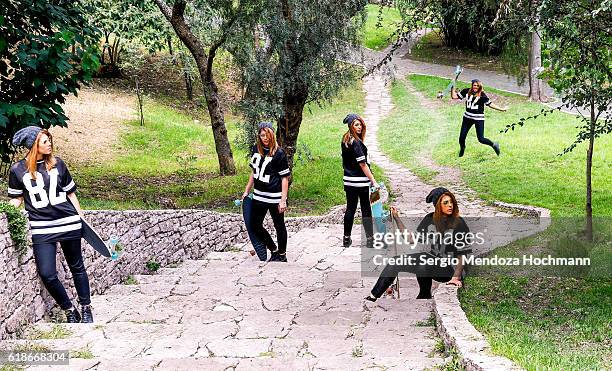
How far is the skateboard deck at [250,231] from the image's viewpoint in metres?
9.23

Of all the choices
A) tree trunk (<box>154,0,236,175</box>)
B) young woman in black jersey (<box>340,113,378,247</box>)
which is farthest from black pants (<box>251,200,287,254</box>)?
tree trunk (<box>154,0,236,175</box>)

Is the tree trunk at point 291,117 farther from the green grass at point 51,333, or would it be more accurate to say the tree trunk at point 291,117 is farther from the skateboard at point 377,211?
the green grass at point 51,333

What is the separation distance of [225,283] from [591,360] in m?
4.08

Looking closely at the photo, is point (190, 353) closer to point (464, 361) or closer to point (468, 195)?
point (464, 361)

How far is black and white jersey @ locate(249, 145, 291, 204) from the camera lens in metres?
8.94

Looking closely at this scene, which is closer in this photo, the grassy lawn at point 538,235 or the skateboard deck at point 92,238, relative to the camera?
the grassy lawn at point 538,235

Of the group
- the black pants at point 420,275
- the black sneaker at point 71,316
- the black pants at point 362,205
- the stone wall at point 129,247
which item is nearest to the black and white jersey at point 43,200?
the stone wall at point 129,247

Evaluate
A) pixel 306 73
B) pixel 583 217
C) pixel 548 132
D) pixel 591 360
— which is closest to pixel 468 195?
pixel 583 217

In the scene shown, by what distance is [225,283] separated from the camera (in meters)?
8.41

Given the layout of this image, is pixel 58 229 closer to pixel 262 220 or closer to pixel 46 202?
pixel 46 202

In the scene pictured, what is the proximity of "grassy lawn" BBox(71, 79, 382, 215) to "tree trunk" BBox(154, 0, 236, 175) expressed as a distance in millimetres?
553

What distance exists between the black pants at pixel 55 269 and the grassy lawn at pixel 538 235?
3.39 meters

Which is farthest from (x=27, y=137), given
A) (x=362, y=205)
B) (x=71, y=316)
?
(x=362, y=205)

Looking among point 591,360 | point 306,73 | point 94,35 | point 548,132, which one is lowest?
point 548,132
